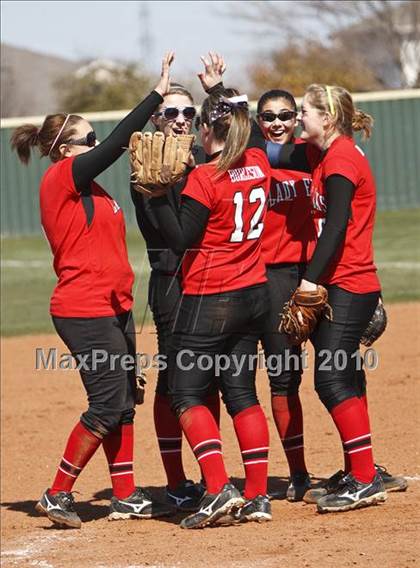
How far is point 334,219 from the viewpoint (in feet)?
17.3

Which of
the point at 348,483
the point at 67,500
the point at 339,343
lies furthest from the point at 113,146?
the point at 348,483

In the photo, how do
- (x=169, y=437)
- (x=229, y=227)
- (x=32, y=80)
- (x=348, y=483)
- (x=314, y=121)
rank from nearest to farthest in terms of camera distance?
(x=229, y=227) < (x=314, y=121) < (x=348, y=483) < (x=169, y=437) < (x=32, y=80)

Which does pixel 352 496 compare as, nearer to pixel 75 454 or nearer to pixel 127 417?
pixel 127 417

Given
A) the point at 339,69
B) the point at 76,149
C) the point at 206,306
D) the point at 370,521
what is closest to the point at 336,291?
the point at 206,306

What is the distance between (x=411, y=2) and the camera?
3897 centimetres

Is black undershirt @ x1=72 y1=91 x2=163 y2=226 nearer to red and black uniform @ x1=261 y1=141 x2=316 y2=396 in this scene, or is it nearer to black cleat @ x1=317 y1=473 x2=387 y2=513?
red and black uniform @ x1=261 y1=141 x2=316 y2=396

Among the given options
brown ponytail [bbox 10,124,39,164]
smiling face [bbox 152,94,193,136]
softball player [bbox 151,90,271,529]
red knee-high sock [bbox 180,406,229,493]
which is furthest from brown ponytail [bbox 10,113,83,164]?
red knee-high sock [bbox 180,406,229,493]

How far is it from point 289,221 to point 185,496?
5.05ft

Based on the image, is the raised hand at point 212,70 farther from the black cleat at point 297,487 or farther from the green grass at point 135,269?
the green grass at point 135,269

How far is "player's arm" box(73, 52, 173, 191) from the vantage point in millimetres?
5367

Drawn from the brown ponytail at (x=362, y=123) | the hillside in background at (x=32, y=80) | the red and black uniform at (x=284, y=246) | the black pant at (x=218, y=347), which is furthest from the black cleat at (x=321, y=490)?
the hillside in background at (x=32, y=80)

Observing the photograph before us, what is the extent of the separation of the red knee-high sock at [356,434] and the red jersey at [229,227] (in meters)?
0.74

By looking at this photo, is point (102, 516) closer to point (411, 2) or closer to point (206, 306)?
point (206, 306)

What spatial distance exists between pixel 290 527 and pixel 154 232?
1.55 metres
